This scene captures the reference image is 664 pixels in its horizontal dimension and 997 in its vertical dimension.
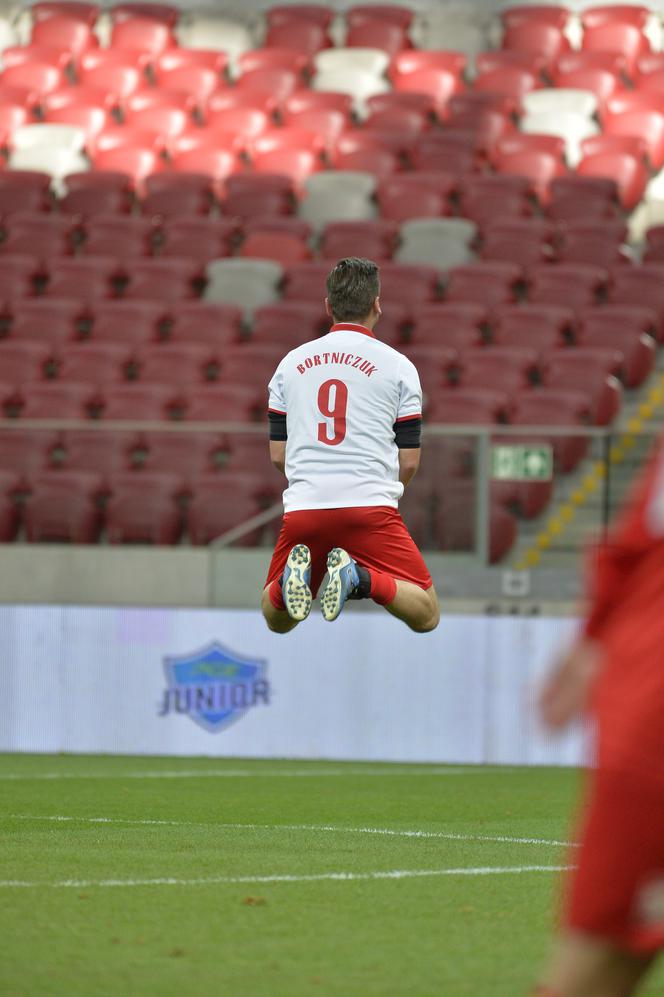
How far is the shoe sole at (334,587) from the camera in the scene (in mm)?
7117

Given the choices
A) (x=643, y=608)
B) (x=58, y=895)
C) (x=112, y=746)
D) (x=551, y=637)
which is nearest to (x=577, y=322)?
(x=551, y=637)

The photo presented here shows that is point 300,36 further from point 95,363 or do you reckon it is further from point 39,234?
point 95,363

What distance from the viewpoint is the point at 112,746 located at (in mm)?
12789

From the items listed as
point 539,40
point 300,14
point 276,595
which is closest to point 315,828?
point 276,595

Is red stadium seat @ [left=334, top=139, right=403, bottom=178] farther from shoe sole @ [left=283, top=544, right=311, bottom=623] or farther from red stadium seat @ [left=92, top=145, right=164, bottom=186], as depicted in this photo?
shoe sole @ [left=283, top=544, right=311, bottom=623]

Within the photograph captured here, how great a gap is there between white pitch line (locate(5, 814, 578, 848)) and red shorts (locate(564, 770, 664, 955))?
3994 millimetres

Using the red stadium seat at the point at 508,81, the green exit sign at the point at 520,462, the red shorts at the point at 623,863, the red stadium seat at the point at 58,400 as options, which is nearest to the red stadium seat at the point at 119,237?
the red stadium seat at the point at 58,400

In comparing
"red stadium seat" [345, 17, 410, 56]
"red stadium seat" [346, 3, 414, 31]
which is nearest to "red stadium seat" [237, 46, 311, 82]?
"red stadium seat" [345, 17, 410, 56]

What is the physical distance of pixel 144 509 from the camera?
1321 centimetres

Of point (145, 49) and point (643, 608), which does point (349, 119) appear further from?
point (643, 608)

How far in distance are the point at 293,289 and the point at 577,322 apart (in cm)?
295

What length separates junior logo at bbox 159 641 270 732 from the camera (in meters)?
12.5

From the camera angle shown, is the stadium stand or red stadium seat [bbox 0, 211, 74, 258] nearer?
the stadium stand

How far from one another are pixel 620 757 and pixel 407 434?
16.1ft
